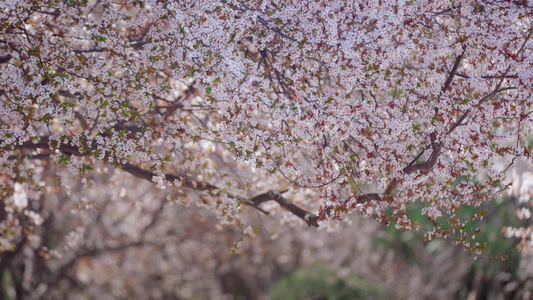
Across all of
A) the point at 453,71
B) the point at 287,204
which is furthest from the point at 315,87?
the point at 287,204

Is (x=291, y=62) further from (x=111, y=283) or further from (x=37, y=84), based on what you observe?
(x=111, y=283)

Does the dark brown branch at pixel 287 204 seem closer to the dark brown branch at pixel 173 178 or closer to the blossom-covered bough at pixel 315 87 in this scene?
the dark brown branch at pixel 173 178

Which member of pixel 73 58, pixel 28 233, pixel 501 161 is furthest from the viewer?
pixel 501 161

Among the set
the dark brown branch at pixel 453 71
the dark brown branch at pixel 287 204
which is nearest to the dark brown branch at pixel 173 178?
the dark brown branch at pixel 287 204

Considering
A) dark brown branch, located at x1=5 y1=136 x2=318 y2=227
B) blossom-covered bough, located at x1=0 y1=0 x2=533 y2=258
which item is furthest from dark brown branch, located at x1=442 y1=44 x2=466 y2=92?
dark brown branch, located at x1=5 y1=136 x2=318 y2=227

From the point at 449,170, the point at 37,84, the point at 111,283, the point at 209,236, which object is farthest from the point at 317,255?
the point at 37,84

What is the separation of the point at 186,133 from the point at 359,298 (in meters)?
10.8

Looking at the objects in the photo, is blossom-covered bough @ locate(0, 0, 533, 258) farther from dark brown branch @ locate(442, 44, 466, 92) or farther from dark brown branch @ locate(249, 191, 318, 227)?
dark brown branch @ locate(249, 191, 318, 227)

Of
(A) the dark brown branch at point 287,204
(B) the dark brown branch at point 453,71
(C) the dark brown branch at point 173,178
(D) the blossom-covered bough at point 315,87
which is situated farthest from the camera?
(A) the dark brown branch at point 287,204

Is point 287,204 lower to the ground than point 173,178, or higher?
higher

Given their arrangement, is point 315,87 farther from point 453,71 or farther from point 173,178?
point 173,178

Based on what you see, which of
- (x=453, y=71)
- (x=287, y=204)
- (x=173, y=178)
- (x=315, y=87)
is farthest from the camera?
(x=287, y=204)

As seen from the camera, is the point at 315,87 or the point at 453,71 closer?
the point at 453,71

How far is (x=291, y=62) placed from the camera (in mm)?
5797
